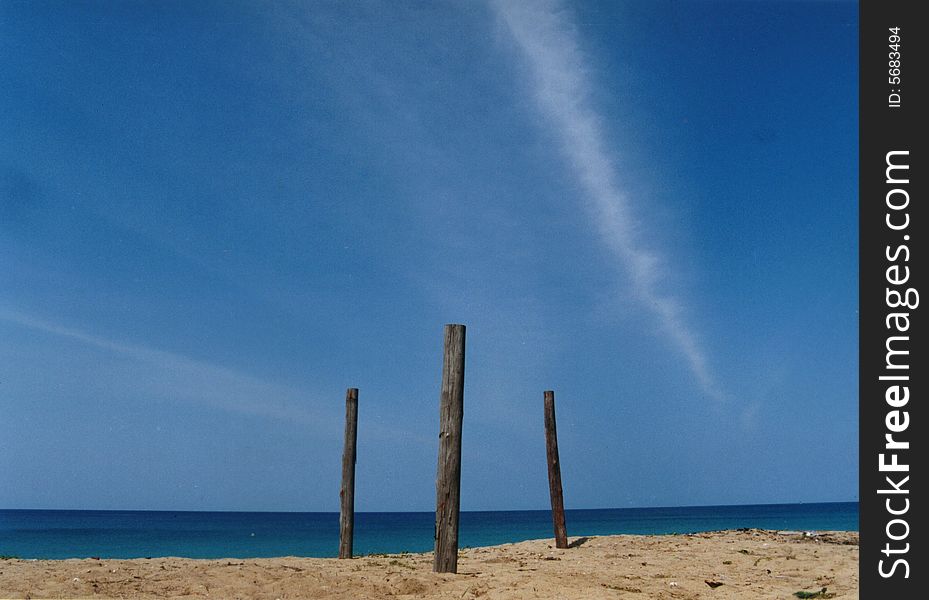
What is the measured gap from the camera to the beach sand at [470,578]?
6.39m

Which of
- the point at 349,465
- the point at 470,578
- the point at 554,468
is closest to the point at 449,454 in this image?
the point at 470,578

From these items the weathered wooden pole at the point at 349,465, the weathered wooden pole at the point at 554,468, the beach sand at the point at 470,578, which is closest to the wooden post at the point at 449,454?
the beach sand at the point at 470,578

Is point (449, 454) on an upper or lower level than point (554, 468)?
upper

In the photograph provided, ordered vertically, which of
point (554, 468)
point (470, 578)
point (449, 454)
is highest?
point (449, 454)

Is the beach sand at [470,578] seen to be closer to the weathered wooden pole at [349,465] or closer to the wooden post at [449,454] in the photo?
the wooden post at [449,454]

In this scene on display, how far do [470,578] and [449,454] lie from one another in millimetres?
1271

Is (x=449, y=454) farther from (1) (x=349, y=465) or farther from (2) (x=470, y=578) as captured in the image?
(1) (x=349, y=465)

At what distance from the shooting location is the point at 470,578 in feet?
23.8
